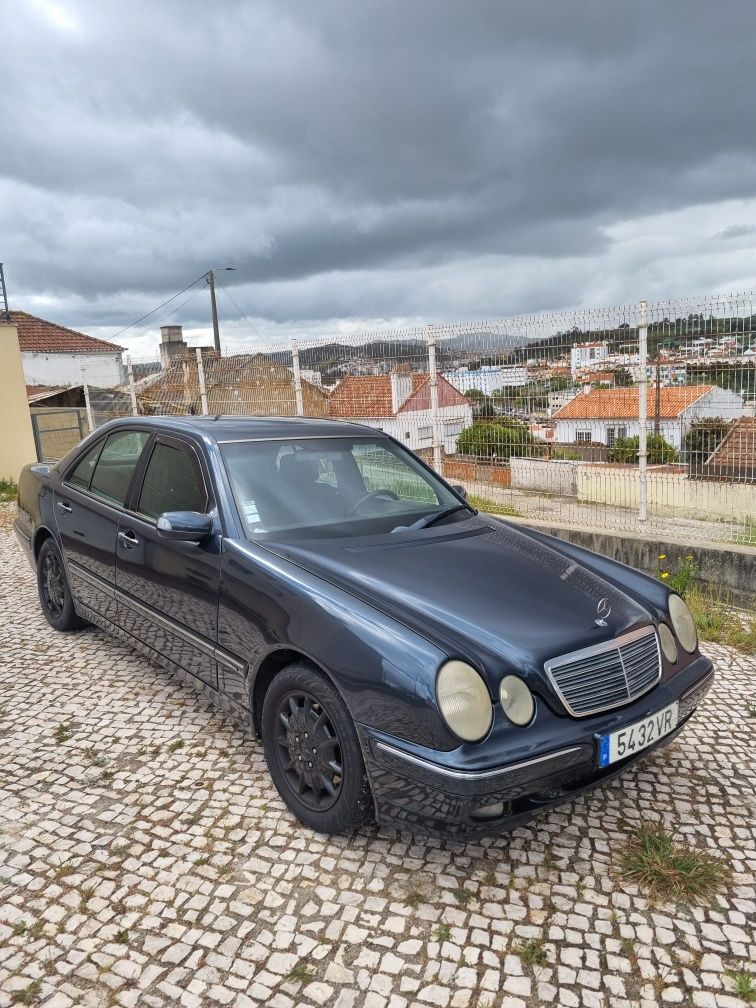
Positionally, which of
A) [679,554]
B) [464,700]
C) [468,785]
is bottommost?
[679,554]

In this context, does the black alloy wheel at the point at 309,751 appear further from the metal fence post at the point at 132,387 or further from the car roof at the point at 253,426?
the metal fence post at the point at 132,387

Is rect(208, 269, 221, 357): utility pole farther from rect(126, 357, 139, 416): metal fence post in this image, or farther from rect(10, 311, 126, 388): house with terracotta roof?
rect(126, 357, 139, 416): metal fence post

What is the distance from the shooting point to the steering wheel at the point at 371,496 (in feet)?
11.8

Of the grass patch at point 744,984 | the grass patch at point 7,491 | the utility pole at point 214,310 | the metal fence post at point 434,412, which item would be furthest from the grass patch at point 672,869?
the utility pole at point 214,310

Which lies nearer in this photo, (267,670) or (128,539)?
(267,670)

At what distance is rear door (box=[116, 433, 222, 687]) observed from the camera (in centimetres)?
331

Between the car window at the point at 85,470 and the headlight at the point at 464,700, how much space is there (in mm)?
3101

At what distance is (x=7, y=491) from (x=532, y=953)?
478 inches

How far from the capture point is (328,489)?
11.9 ft

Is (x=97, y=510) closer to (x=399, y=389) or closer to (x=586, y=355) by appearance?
(x=586, y=355)

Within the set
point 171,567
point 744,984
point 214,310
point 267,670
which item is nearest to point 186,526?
point 171,567

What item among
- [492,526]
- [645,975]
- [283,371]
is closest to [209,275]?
[283,371]

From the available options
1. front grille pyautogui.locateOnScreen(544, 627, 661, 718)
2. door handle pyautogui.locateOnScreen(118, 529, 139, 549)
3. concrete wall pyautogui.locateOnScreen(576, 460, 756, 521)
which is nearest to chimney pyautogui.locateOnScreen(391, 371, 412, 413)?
concrete wall pyautogui.locateOnScreen(576, 460, 756, 521)

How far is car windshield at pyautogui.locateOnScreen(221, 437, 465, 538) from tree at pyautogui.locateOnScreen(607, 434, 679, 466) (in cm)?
332
